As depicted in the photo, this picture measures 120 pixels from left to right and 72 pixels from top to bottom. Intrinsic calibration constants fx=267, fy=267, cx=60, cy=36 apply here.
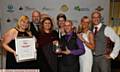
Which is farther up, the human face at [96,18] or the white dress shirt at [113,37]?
the human face at [96,18]

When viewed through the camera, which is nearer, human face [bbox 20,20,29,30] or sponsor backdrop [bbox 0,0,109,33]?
human face [bbox 20,20,29,30]

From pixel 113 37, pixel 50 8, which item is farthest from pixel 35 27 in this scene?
pixel 50 8

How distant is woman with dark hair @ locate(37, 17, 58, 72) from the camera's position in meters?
3.50

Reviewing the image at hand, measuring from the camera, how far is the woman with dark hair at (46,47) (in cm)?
350

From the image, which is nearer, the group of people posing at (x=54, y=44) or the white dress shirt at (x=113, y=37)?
the group of people posing at (x=54, y=44)

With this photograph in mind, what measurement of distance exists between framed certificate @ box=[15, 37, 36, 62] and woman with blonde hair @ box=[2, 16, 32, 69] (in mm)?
53

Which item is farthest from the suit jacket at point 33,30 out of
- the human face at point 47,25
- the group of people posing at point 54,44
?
the human face at point 47,25

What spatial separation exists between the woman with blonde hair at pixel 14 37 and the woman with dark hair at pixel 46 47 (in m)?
0.19

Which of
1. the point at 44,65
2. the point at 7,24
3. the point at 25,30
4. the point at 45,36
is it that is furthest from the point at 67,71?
the point at 7,24

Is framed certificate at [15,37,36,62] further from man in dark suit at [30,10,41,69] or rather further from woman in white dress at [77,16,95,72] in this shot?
woman in white dress at [77,16,95,72]

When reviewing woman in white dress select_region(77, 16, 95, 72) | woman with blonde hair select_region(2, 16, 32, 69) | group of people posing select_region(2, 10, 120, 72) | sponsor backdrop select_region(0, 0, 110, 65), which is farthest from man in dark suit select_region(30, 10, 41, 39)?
sponsor backdrop select_region(0, 0, 110, 65)

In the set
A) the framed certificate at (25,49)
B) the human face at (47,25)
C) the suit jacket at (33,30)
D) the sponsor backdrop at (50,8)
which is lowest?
the framed certificate at (25,49)

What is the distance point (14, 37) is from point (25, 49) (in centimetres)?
23

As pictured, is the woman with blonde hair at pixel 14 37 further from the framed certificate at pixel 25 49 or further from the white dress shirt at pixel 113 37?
the white dress shirt at pixel 113 37
